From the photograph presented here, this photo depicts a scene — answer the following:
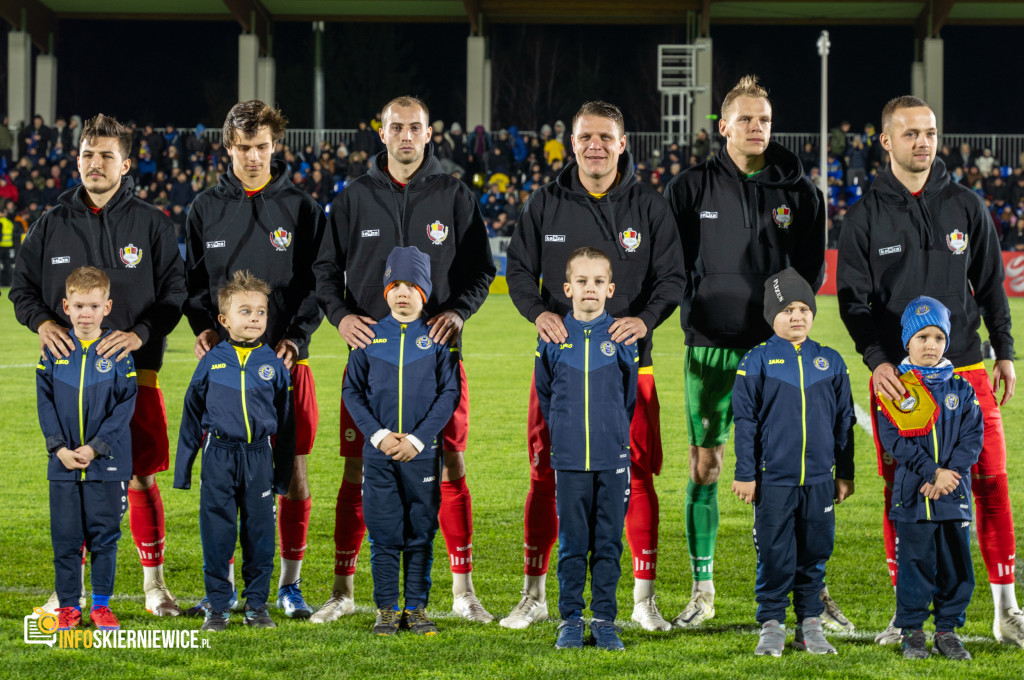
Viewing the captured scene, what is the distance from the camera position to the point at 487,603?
Result: 5.58 metres

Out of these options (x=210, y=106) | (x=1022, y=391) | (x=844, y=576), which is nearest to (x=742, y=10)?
(x=1022, y=391)

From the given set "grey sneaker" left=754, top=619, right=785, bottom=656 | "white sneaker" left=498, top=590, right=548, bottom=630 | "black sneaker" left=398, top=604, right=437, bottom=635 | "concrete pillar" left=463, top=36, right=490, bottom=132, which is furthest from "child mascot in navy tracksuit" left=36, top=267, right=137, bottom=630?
"concrete pillar" left=463, top=36, right=490, bottom=132

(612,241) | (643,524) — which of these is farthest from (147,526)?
(612,241)

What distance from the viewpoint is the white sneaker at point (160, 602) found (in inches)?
208

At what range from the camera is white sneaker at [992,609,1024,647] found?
488 cm

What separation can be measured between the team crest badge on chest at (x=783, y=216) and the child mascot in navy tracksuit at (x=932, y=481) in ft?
2.57

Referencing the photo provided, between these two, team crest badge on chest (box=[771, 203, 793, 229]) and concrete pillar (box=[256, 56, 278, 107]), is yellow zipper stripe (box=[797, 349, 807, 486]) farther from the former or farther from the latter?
concrete pillar (box=[256, 56, 278, 107])

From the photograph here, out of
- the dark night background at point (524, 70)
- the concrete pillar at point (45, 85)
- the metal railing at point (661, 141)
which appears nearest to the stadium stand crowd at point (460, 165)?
the metal railing at point (661, 141)

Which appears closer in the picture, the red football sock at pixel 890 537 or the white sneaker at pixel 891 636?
the white sneaker at pixel 891 636

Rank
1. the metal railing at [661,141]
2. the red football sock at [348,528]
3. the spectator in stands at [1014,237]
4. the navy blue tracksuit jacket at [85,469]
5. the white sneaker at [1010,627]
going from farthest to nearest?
the metal railing at [661,141], the spectator in stands at [1014,237], the red football sock at [348,528], the navy blue tracksuit jacket at [85,469], the white sneaker at [1010,627]

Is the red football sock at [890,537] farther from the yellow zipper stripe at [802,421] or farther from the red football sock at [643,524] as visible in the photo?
the red football sock at [643,524]

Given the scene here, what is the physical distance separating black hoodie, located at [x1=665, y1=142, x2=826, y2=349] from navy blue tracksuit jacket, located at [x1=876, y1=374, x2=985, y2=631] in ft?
2.97

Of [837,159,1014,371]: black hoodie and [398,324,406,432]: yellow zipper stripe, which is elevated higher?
[837,159,1014,371]: black hoodie

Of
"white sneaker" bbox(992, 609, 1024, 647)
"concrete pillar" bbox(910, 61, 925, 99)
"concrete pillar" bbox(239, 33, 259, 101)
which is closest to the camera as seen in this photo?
"white sneaker" bbox(992, 609, 1024, 647)
